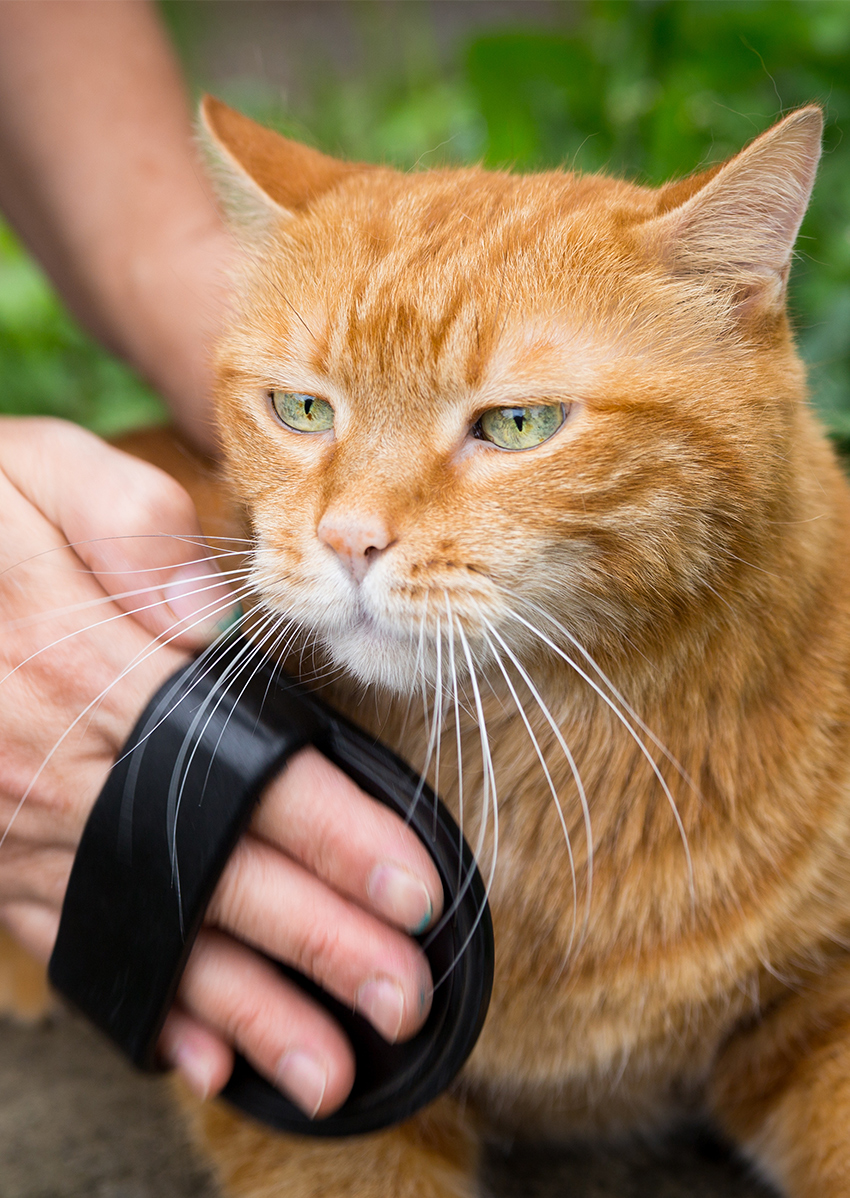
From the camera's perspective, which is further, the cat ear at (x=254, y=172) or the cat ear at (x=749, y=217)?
the cat ear at (x=254, y=172)

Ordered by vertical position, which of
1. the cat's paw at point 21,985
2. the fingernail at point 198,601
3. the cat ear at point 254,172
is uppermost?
the cat ear at point 254,172

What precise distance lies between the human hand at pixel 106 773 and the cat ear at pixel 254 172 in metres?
0.38

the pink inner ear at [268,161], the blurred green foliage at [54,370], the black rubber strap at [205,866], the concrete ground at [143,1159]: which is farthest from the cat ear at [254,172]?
the blurred green foliage at [54,370]

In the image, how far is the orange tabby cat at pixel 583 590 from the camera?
37.0 inches

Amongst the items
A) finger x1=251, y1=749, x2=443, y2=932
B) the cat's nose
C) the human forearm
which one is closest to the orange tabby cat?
the cat's nose

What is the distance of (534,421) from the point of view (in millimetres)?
974

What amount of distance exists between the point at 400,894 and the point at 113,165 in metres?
1.40

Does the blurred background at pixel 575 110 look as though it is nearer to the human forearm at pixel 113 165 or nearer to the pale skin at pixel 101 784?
the human forearm at pixel 113 165

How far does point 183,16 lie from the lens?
359 cm

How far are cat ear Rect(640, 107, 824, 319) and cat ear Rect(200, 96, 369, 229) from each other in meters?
0.47

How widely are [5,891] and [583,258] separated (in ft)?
3.12

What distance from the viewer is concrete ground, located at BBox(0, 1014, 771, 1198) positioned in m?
1.27

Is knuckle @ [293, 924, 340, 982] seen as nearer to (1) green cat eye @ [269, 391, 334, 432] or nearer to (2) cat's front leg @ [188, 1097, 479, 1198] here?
(2) cat's front leg @ [188, 1097, 479, 1198]

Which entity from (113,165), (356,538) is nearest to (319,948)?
(356,538)
